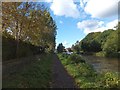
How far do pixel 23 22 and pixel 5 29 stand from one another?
195 centimetres

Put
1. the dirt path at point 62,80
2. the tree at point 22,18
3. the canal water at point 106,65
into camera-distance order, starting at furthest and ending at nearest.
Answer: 1. the canal water at point 106,65
2. the tree at point 22,18
3. the dirt path at point 62,80

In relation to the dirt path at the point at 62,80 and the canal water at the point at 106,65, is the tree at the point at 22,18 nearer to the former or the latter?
the dirt path at the point at 62,80

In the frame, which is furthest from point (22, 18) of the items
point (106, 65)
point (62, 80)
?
point (106, 65)

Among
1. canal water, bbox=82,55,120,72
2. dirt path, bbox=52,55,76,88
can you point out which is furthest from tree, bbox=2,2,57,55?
canal water, bbox=82,55,120,72

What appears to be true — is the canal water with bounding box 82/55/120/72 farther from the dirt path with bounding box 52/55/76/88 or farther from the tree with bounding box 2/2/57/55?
the dirt path with bounding box 52/55/76/88

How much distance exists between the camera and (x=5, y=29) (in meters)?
23.1

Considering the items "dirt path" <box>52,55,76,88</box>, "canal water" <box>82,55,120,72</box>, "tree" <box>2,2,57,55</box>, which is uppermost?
"tree" <box>2,2,57,55</box>

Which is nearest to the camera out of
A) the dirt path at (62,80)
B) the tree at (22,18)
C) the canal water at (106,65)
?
the dirt path at (62,80)

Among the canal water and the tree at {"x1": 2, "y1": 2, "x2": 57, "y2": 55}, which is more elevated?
the tree at {"x1": 2, "y1": 2, "x2": 57, "y2": 55}

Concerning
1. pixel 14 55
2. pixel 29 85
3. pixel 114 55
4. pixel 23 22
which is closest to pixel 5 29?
pixel 23 22

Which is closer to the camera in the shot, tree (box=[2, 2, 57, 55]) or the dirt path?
the dirt path

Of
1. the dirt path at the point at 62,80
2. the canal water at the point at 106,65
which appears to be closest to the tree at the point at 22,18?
the dirt path at the point at 62,80

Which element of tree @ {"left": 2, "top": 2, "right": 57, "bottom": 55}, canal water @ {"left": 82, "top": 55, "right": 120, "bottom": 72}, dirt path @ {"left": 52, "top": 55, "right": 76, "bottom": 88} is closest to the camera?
dirt path @ {"left": 52, "top": 55, "right": 76, "bottom": 88}

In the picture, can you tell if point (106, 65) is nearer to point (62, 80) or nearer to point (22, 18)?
point (22, 18)
